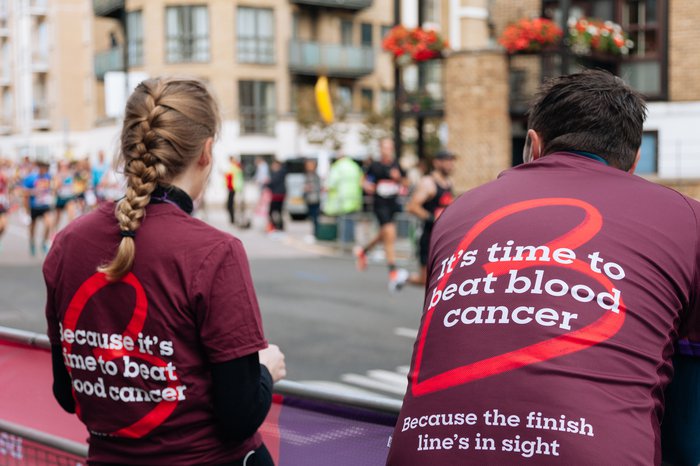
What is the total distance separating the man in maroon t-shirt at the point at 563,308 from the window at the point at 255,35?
48238mm

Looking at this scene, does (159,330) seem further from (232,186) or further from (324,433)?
(232,186)

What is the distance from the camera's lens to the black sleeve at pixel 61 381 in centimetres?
269

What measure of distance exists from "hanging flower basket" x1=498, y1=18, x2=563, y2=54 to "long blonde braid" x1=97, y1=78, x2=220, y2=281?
17004 mm

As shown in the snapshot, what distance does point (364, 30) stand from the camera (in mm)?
56062

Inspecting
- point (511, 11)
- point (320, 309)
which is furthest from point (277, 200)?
point (320, 309)

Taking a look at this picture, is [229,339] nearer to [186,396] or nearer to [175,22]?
[186,396]

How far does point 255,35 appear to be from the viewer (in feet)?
165

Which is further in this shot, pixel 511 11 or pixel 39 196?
pixel 511 11

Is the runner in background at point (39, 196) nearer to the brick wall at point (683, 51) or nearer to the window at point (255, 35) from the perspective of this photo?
the brick wall at point (683, 51)

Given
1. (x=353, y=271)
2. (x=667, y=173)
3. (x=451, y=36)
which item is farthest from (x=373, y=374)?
(x=451, y=36)

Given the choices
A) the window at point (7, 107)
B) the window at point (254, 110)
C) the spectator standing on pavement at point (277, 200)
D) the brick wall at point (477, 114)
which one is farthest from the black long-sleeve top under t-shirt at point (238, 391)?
the window at point (7, 107)

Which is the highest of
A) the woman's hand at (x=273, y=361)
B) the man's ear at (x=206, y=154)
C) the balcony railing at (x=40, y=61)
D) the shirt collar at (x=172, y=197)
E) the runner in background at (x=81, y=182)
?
the balcony railing at (x=40, y=61)

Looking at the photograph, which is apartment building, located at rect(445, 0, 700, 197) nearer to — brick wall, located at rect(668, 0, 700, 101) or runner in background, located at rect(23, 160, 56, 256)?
brick wall, located at rect(668, 0, 700, 101)

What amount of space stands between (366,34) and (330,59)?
4367mm
